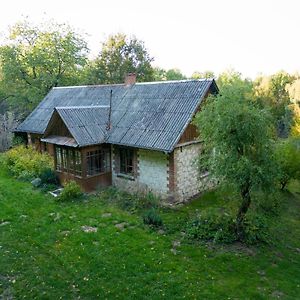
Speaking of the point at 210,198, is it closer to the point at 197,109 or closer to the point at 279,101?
the point at 197,109

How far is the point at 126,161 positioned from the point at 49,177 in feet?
14.6

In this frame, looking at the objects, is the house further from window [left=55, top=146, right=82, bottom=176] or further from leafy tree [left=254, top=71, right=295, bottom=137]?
leafy tree [left=254, top=71, right=295, bottom=137]

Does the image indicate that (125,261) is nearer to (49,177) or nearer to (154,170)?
(154,170)

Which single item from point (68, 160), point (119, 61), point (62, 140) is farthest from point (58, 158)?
point (119, 61)

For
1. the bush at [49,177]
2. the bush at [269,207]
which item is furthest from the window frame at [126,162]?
the bush at [269,207]

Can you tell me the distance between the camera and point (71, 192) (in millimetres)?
14797

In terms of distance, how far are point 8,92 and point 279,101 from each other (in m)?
34.6

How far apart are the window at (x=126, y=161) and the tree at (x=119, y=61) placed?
908 inches

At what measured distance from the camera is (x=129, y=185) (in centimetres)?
1614

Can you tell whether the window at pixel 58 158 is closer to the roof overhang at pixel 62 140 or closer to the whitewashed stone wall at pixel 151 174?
the roof overhang at pixel 62 140

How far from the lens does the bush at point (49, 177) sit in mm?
16859

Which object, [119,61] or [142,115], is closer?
[142,115]

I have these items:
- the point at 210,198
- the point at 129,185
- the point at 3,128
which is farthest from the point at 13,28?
the point at 210,198

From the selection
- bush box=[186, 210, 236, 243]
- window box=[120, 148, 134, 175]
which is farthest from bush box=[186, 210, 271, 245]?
window box=[120, 148, 134, 175]
